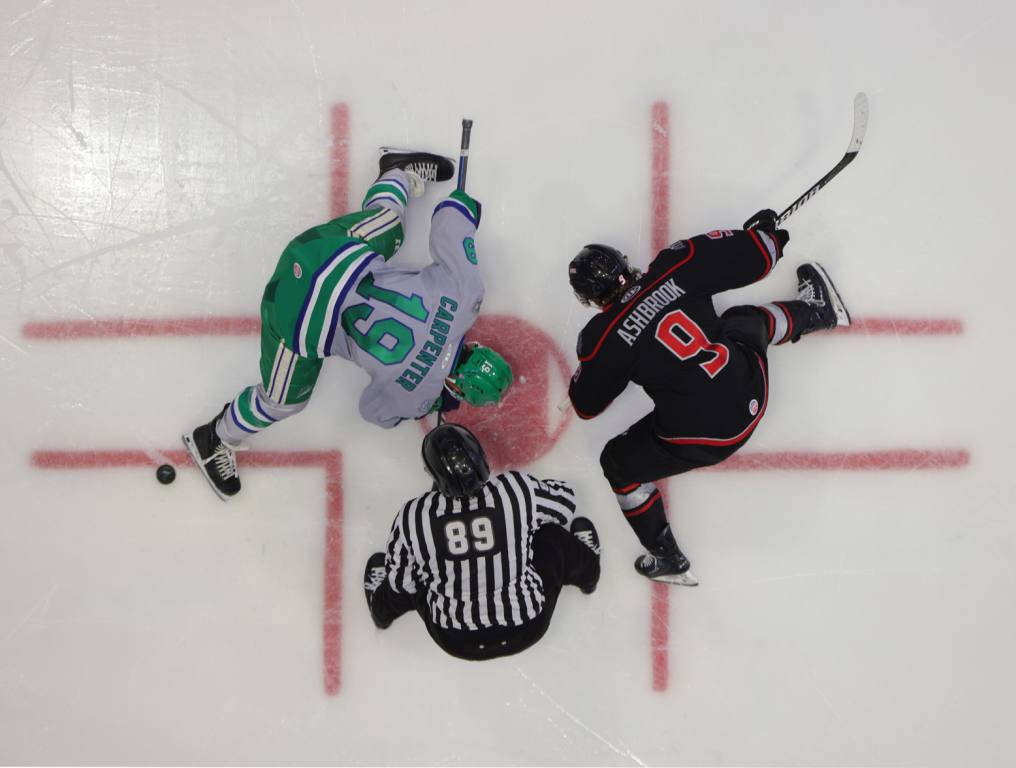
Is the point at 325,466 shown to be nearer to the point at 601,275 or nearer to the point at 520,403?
the point at 520,403

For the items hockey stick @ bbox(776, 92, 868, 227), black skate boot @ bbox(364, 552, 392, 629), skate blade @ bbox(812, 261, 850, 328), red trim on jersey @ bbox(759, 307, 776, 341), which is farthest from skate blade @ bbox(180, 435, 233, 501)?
skate blade @ bbox(812, 261, 850, 328)

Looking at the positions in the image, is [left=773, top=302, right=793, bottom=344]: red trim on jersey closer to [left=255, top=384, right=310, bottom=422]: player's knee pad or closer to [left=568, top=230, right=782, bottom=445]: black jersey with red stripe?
[left=568, top=230, right=782, bottom=445]: black jersey with red stripe

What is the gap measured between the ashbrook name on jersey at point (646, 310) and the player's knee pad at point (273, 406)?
153 cm

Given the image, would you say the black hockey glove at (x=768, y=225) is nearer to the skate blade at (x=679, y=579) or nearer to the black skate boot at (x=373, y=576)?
the skate blade at (x=679, y=579)

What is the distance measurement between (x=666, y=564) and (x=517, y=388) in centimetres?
115

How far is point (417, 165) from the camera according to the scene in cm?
394

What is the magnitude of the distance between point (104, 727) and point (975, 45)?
18.5 feet

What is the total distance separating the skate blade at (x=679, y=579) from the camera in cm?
410

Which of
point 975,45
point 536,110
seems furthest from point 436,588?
point 975,45

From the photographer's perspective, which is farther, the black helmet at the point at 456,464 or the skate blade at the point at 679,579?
the skate blade at the point at 679,579

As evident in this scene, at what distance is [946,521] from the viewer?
164 inches

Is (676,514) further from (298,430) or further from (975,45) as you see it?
(975,45)

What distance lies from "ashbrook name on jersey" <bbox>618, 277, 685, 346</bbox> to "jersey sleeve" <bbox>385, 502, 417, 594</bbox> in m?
1.27

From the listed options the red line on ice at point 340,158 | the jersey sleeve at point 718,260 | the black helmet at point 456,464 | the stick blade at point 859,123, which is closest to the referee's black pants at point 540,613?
the black helmet at point 456,464
